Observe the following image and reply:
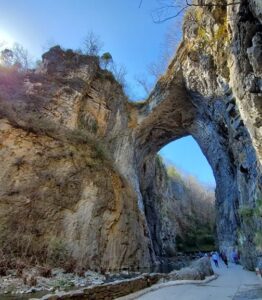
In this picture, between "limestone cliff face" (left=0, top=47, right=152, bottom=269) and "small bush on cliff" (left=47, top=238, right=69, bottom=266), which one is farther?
"limestone cliff face" (left=0, top=47, right=152, bottom=269)

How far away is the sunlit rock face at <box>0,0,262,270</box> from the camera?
13.3 metres

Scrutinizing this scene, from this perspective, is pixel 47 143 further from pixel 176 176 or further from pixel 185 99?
pixel 176 176

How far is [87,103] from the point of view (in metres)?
→ 22.2

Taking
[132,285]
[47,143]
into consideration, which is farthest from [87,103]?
[132,285]

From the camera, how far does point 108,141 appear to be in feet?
73.4

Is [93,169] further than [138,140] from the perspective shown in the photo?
No

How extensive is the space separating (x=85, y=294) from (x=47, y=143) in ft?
38.7

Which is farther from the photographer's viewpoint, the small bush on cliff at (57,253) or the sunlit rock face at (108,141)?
the small bush on cliff at (57,253)

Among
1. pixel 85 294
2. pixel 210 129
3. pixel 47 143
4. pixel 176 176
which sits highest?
pixel 176 176

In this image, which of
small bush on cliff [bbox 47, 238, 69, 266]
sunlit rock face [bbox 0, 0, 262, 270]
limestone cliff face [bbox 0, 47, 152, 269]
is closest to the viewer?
sunlit rock face [bbox 0, 0, 262, 270]

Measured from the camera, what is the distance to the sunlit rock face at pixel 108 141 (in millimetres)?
13289

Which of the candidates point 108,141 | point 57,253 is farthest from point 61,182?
point 108,141

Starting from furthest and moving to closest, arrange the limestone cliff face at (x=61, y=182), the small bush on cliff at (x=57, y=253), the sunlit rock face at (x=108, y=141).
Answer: the limestone cliff face at (x=61, y=182)
the small bush on cliff at (x=57, y=253)
the sunlit rock face at (x=108, y=141)

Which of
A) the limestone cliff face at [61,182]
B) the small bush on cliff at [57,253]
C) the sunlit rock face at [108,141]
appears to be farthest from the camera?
the limestone cliff face at [61,182]
